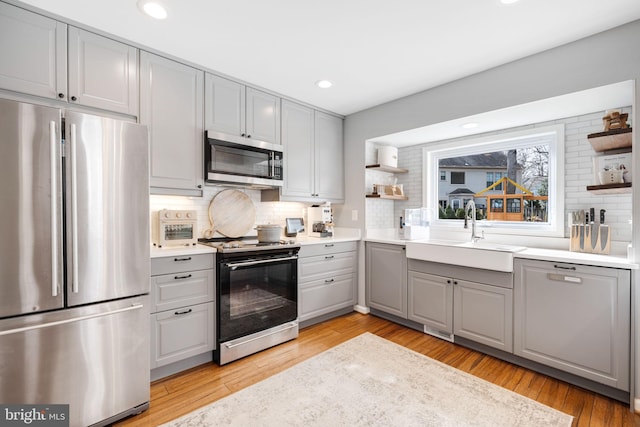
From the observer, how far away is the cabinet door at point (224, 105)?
8.94 feet

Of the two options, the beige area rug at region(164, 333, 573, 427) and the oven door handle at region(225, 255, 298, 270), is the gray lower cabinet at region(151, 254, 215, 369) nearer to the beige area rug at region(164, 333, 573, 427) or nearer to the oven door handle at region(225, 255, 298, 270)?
the oven door handle at region(225, 255, 298, 270)

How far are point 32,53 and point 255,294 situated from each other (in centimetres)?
233

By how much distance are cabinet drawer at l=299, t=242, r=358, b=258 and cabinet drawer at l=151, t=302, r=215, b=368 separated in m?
1.09

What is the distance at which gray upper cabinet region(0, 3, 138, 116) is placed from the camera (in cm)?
183

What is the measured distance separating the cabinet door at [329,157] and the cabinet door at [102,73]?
1984 millimetres

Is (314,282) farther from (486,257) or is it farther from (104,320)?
(104,320)

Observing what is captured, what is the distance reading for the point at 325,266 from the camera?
3408 millimetres

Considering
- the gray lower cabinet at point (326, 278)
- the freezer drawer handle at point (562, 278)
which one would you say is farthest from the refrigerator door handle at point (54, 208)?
the freezer drawer handle at point (562, 278)

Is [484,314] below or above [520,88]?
below

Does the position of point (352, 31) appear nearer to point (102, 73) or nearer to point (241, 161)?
point (241, 161)

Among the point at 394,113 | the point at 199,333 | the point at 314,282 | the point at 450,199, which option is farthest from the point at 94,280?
the point at 450,199

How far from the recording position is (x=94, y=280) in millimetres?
1758

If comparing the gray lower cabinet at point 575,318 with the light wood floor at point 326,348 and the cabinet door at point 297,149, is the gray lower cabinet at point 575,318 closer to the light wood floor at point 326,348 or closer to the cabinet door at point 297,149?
the light wood floor at point 326,348

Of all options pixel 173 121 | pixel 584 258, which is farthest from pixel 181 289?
pixel 584 258
